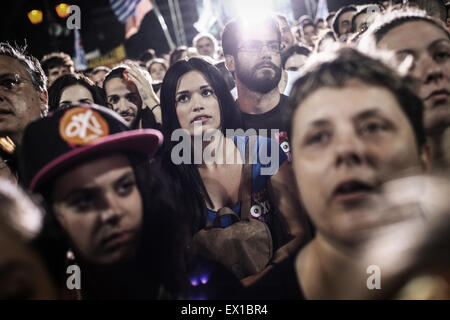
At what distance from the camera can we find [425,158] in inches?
46.4

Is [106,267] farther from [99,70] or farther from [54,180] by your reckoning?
[99,70]

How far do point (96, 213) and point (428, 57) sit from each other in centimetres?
152

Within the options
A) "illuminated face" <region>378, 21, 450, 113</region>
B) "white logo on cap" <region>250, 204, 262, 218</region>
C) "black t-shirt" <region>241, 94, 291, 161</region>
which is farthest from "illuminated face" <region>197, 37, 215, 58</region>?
"illuminated face" <region>378, 21, 450, 113</region>

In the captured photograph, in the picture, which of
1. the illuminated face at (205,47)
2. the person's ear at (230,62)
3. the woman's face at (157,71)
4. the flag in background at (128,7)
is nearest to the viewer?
the person's ear at (230,62)

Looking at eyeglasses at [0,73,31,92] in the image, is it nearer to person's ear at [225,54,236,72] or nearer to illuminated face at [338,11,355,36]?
person's ear at [225,54,236,72]

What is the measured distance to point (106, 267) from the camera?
4.00 feet

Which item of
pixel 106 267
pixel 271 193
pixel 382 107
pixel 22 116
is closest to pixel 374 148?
pixel 382 107

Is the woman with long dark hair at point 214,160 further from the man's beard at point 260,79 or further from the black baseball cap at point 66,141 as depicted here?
the black baseball cap at point 66,141

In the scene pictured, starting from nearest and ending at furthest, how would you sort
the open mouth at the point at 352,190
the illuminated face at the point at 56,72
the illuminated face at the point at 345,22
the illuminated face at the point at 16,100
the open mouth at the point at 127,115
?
the open mouth at the point at 352,190
the illuminated face at the point at 16,100
the open mouth at the point at 127,115
the illuminated face at the point at 56,72
the illuminated face at the point at 345,22

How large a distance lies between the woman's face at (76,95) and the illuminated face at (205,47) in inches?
135

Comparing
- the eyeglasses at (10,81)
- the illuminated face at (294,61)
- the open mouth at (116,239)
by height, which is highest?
the illuminated face at (294,61)

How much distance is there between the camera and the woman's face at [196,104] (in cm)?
210

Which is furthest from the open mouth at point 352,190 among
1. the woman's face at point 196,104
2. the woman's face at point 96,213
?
the woman's face at point 196,104

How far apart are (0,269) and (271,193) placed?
1.37m
